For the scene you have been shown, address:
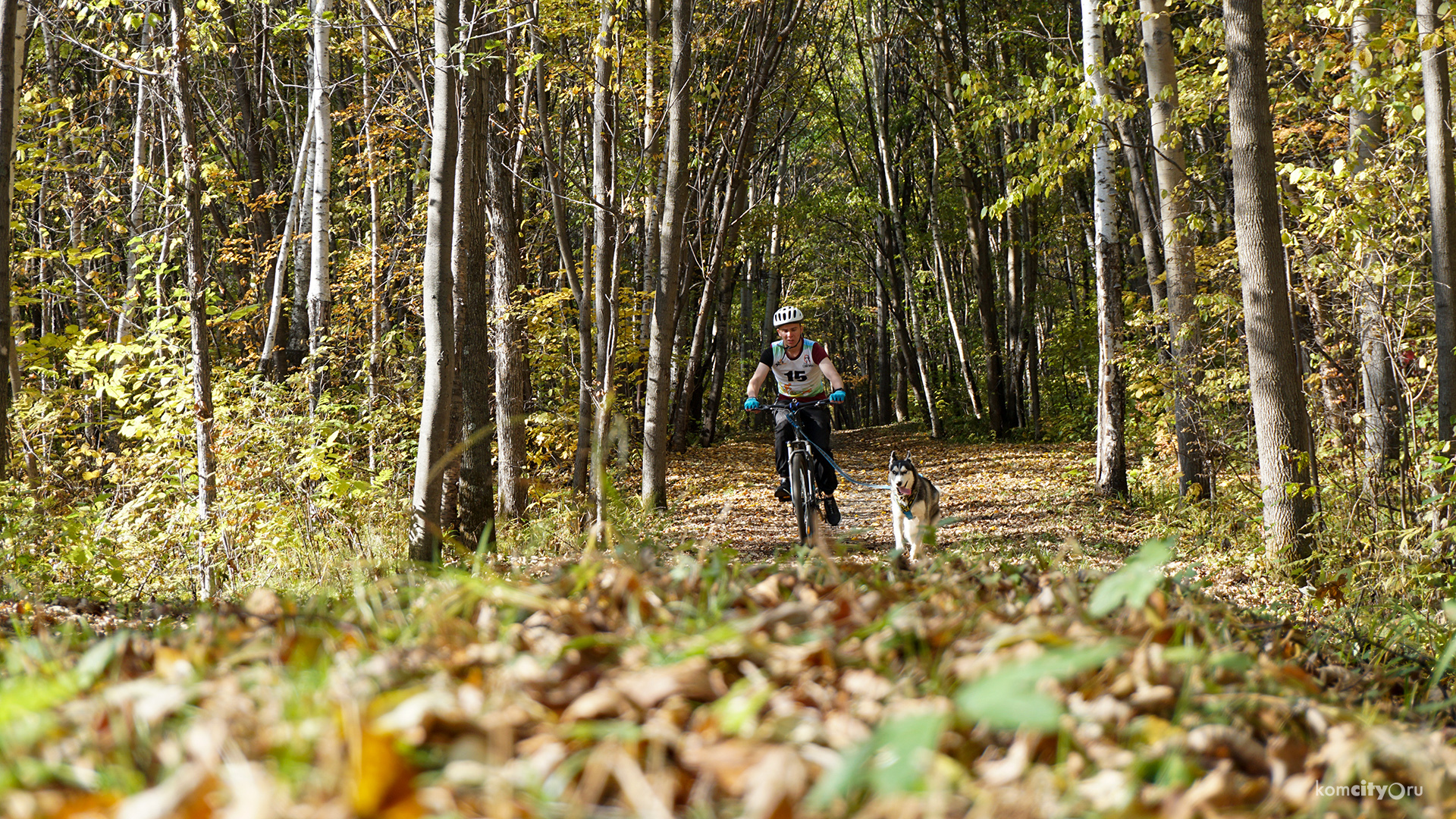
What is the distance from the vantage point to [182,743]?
139 centimetres

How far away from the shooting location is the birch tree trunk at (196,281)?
7.89 m

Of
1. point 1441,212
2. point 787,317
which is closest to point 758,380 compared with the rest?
point 787,317

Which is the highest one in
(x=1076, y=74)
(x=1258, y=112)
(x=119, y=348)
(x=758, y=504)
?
(x=1076, y=74)

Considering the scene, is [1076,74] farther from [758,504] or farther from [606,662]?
[606,662]

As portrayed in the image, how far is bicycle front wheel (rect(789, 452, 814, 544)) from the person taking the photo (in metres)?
8.92

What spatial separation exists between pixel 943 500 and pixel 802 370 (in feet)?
17.6

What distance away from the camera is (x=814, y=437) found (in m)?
8.94

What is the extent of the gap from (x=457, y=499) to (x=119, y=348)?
3736 mm

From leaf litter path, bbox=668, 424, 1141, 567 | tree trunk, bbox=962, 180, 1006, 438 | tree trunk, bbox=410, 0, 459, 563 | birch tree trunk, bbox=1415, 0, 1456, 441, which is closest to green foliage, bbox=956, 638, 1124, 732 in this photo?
leaf litter path, bbox=668, 424, 1141, 567

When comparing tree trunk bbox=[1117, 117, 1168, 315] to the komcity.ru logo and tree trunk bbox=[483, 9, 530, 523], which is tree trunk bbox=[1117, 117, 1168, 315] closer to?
tree trunk bbox=[483, 9, 530, 523]

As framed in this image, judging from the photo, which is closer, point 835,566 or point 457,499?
point 835,566

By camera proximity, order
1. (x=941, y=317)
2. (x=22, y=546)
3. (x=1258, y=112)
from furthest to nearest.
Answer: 1. (x=941, y=317)
2. (x=1258, y=112)
3. (x=22, y=546)

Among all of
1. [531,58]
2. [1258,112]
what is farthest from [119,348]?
[1258,112]

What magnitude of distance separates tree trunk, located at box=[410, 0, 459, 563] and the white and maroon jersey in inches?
127
